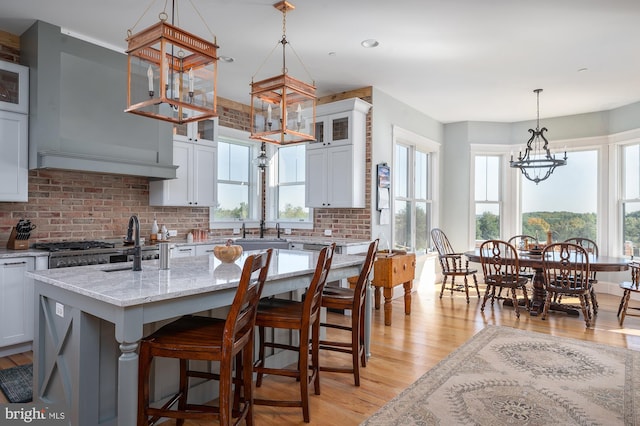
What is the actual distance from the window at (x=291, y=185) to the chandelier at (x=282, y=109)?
306 cm

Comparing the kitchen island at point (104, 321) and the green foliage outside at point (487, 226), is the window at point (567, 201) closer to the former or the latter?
the green foliage outside at point (487, 226)

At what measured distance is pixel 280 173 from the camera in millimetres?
6461

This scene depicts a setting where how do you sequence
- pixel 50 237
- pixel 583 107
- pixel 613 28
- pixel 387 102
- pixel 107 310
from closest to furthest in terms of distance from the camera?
pixel 107 310 → pixel 613 28 → pixel 50 237 → pixel 387 102 → pixel 583 107

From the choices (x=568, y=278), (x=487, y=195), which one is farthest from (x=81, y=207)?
(x=487, y=195)

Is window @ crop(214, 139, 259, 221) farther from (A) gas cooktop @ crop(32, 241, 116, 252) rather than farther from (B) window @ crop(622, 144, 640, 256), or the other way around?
(B) window @ crop(622, 144, 640, 256)

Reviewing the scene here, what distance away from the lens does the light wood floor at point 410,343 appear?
2.51m

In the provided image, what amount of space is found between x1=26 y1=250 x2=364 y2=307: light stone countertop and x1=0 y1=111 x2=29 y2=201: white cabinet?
1.83m

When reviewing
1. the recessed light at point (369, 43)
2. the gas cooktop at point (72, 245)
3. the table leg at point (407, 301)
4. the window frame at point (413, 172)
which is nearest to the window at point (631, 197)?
the window frame at point (413, 172)

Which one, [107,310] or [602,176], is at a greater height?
[602,176]

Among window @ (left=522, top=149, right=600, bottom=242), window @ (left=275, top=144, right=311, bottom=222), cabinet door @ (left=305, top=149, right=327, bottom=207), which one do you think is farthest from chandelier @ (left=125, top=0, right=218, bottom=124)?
window @ (left=522, top=149, right=600, bottom=242)

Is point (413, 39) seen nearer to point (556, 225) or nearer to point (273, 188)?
point (273, 188)

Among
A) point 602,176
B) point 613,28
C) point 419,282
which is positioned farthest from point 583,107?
point 419,282

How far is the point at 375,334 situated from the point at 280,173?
10.8 ft

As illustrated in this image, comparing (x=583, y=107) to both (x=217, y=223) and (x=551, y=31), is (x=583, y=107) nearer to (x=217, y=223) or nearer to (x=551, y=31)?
(x=551, y=31)
